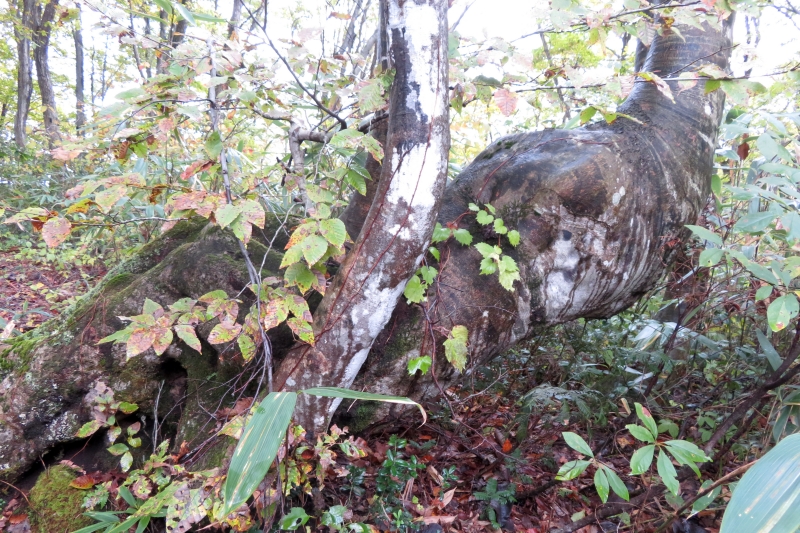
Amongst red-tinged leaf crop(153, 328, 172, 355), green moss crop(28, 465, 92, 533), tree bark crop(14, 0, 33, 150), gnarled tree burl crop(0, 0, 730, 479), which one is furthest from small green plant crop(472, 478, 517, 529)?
tree bark crop(14, 0, 33, 150)

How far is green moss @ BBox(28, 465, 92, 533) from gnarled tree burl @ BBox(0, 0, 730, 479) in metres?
0.14

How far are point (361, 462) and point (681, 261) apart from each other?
229cm

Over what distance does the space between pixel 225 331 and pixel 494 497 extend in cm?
148

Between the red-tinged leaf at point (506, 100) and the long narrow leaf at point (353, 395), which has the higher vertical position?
the red-tinged leaf at point (506, 100)

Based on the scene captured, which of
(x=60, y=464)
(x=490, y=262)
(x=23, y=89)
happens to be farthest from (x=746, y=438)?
(x=23, y=89)

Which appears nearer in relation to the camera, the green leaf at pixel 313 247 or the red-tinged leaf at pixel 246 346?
the green leaf at pixel 313 247

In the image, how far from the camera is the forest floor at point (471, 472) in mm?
1688

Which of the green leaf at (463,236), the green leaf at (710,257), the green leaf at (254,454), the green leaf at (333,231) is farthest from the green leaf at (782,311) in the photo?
the green leaf at (254,454)

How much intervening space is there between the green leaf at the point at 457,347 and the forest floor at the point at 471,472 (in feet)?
0.87

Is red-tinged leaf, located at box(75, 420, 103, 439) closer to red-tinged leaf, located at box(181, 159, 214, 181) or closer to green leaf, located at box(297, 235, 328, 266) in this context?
red-tinged leaf, located at box(181, 159, 214, 181)

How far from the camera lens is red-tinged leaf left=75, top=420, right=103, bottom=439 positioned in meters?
1.67

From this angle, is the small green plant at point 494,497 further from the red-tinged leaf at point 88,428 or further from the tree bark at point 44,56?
the tree bark at point 44,56

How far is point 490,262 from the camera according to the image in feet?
5.78

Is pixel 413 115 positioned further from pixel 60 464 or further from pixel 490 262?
pixel 60 464
